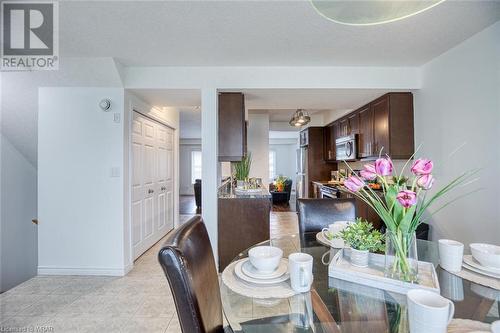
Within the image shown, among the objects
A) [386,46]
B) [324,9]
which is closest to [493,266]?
[324,9]

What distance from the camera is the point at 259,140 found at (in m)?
5.75

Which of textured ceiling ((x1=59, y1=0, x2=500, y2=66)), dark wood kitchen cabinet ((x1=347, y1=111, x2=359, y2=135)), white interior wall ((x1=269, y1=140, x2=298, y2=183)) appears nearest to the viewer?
textured ceiling ((x1=59, y1=0, x2=500, y2=66))

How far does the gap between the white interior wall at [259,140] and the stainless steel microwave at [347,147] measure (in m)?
1.66

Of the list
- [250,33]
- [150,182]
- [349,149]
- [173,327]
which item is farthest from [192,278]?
[349,149]

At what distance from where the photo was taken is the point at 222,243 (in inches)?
110

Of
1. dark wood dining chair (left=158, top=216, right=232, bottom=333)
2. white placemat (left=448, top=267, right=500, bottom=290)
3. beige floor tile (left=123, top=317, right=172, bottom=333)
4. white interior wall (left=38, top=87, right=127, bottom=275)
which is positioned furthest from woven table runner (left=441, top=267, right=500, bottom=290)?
white interior wall (left=38, top=87, right=127, bottom=275)

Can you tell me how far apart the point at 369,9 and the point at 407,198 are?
85 cm

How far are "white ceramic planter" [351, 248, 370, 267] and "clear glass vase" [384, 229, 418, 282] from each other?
0.11m

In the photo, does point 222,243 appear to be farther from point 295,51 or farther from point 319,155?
point 319,155

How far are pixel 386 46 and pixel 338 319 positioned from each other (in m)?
2.45

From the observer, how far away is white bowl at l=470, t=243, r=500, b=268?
3.58 ft

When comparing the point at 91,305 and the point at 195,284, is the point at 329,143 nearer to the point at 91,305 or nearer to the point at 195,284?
the point at 91,305

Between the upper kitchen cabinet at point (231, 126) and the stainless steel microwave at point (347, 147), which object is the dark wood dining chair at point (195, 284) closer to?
the upper kitchen cabinet at point (231, 126)

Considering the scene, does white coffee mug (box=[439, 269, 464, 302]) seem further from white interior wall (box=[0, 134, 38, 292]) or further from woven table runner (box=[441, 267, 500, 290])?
white interior wall (box=[0, 134, 38, 292])
